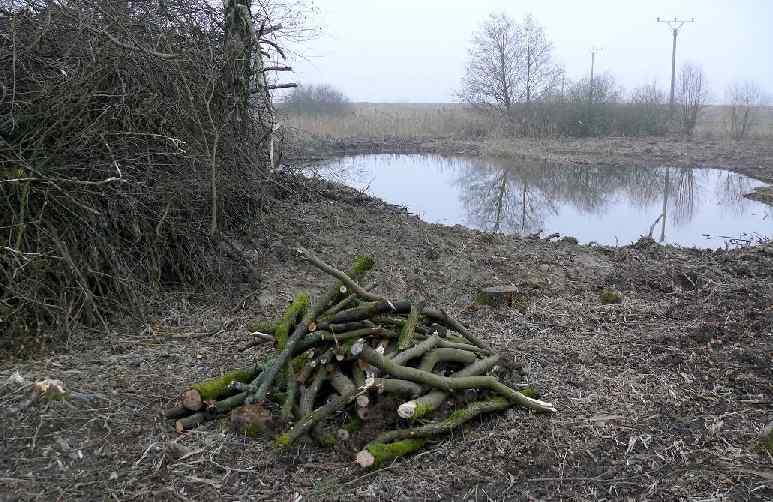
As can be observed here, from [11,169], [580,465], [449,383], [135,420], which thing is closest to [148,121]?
[11,169]

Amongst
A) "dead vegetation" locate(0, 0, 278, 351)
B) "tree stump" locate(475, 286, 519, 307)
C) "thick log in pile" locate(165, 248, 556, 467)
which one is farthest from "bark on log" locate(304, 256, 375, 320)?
"tree stump" locate(475, 286, 519, 307)

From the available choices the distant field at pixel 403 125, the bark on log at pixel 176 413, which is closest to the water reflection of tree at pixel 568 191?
the bark on log at pixel 176 413

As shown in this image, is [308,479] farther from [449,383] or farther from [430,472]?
[449,383]

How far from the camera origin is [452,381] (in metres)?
3.87

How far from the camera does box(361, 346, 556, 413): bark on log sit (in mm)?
3777

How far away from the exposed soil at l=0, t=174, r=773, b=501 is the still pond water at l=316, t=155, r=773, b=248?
4.90 m

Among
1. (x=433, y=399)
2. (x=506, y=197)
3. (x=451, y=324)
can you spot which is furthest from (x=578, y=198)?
(x=433, y=399)

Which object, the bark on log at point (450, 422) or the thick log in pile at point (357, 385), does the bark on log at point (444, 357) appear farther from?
the bark on log at point (450, 422)

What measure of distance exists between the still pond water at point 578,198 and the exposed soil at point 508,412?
490cm

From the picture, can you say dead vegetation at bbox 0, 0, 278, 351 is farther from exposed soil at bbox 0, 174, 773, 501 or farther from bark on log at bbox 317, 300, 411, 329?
bark on log at bbox 317, 300, 411, 329

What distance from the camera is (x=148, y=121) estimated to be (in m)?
5.93

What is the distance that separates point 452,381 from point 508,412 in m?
0.42

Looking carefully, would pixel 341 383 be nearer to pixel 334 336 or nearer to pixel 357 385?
pixel 357 385

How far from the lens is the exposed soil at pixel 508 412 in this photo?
3.33 m
